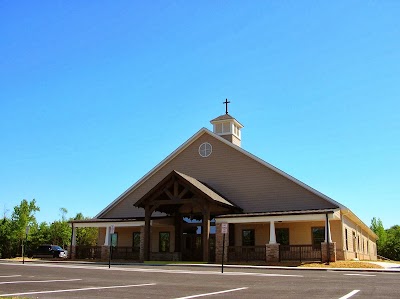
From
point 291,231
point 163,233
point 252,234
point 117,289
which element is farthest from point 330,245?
point 117,289

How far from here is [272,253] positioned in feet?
88.8

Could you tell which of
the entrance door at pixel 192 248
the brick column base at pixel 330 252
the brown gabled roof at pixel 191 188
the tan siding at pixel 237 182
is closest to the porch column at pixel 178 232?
the entrance door at pixel 192 248

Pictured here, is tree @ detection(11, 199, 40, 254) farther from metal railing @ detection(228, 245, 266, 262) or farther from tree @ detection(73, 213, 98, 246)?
metal railing @ detection(228, 245, 266, 262)

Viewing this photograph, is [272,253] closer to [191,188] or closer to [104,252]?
[191,188]

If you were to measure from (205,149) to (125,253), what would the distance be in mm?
9576

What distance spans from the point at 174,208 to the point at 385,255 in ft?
135

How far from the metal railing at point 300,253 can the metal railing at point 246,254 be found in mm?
1197

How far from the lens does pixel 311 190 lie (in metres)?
30.1

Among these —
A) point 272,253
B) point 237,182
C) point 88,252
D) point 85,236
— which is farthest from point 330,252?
point 85,236

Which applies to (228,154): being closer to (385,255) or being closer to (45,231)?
(45,231)

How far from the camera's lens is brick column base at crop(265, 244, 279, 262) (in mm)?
26969

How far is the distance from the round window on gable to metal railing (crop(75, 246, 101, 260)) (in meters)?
10.2

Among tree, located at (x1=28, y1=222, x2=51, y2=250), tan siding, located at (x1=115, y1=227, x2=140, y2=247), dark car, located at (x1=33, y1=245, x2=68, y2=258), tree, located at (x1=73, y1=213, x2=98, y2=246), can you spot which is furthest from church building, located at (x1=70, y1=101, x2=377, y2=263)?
tree, located at (x1=73, y1=213, x2=98, y2=246)

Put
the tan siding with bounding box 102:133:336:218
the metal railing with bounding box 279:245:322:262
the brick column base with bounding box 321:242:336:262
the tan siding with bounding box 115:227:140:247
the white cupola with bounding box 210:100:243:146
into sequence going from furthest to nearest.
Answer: the white cupola with bounding box 210:100:243:146 → the tan siding with bounding box 115:227:140:247 → the tan siding with bounding box 102:133:336:218 → the metal railing with bounding box 279:245:322:262 → the brick column base with bounding box 321:242:336:262
